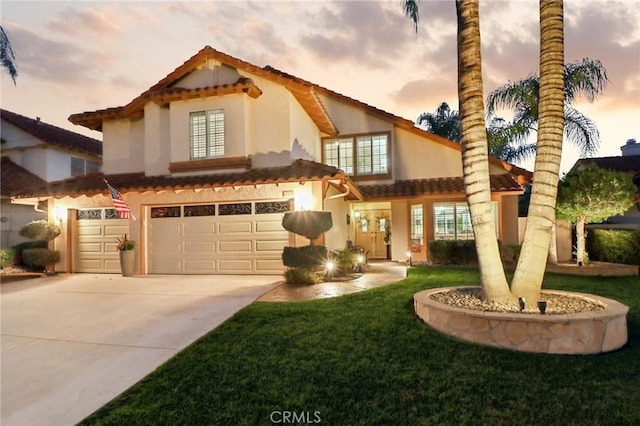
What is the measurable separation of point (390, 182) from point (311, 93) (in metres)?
5.62

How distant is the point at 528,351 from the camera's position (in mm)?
4445

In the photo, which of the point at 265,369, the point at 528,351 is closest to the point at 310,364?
the point at 265,369

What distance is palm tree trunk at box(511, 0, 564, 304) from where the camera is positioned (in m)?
5.35

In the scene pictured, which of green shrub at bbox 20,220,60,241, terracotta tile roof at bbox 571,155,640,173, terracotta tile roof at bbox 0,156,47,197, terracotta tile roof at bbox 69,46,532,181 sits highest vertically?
terracotta tile roof at bbox 69,46,532,181

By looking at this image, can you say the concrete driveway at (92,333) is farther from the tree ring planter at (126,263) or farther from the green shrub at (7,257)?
the green shrub at (7,257)

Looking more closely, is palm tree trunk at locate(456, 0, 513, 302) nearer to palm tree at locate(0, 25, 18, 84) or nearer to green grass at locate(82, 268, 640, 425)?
green grass at locate(82, 268, 640, 425)

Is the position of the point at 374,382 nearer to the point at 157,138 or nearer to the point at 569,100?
the point at 157,138

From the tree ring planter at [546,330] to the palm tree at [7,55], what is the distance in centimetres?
1463

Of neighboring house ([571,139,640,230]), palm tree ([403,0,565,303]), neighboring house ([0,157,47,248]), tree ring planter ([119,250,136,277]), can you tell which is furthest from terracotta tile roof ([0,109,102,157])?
neighboring house ([571,139,640,230])

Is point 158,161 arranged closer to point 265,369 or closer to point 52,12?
point 52,12

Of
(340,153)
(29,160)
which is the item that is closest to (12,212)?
(29,160)

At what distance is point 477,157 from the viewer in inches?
211

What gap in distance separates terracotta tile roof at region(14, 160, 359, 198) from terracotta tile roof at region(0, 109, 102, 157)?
772cm

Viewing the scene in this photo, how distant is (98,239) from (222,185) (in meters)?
5.69
